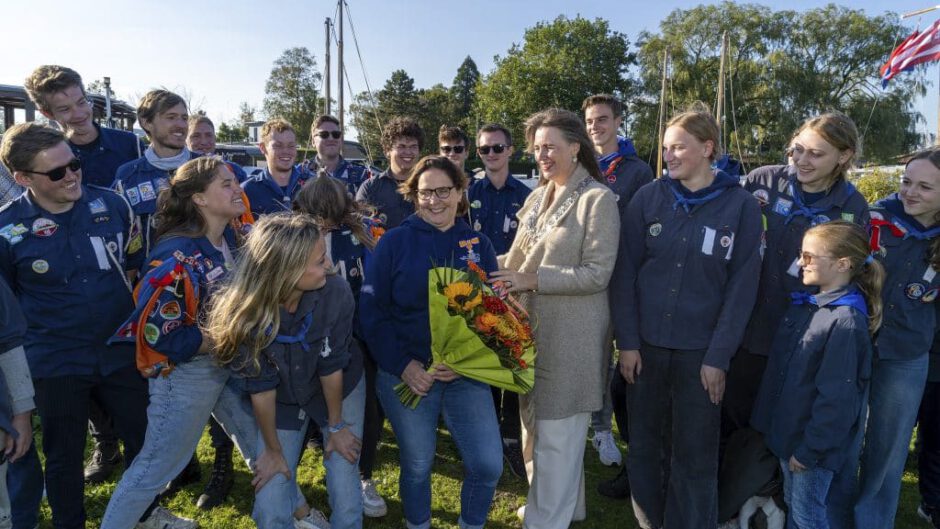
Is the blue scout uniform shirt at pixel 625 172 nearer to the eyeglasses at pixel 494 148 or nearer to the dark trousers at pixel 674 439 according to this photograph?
the eyeglasses at pixel 494 148

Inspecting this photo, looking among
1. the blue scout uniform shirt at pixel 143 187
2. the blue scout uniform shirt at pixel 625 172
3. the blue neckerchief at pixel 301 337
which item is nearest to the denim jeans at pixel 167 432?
the blue neckerchief at pixel 301 337

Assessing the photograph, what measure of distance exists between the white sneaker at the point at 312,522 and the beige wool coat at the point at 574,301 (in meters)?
1.53

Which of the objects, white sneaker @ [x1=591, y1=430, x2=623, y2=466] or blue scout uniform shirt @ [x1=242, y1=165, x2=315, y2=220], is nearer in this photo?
blue scout uniform shirt @ [x1=242, y1=165, x2=315, y2=220]

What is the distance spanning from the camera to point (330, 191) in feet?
12.0

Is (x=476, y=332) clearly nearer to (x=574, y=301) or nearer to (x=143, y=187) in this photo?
(x=574, y=301)

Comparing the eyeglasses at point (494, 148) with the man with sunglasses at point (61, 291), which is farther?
the eyeglasses at point (494, 148)

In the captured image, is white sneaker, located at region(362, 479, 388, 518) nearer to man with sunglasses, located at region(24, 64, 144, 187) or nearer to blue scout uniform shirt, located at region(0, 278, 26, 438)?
blue scout uniform shirt, located at region(0, 278, 26, 438)

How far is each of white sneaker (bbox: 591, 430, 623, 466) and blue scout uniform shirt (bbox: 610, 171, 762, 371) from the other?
192 cm

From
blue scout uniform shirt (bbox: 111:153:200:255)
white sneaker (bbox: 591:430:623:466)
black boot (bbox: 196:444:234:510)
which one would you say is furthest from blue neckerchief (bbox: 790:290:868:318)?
blue scout uniform shirt (bbox: 111:153:200:255)

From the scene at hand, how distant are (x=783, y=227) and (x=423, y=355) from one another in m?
2.24

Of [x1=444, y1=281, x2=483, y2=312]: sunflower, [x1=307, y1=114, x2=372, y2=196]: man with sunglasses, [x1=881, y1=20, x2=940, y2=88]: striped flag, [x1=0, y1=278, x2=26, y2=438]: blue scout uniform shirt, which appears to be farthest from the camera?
[x1=881, y1=20, x2=940, y2=88]: striped flag

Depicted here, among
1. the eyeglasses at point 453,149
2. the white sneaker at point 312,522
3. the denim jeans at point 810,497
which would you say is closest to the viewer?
the denim jeans at point 810,497

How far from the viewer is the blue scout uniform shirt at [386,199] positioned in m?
4.77

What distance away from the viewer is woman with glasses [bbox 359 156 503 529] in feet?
10.4
